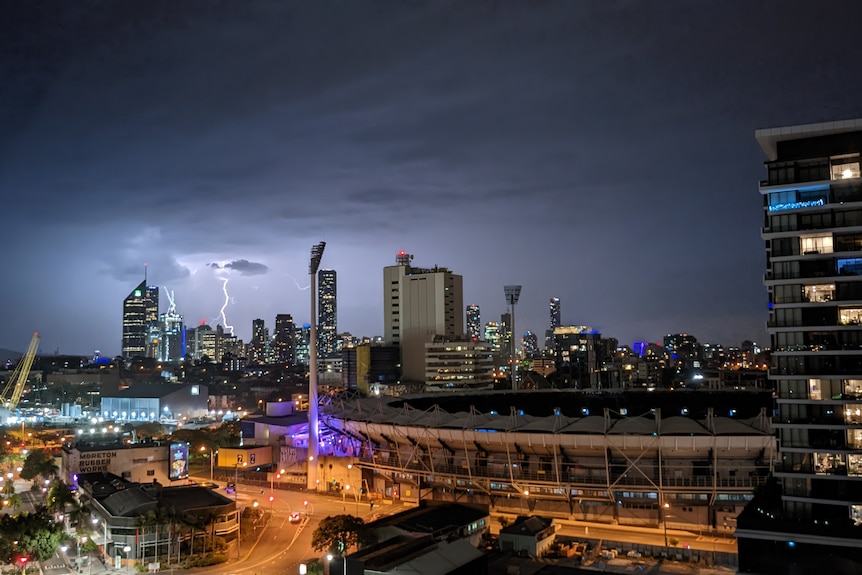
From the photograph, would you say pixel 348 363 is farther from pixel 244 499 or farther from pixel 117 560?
pixel 117 560

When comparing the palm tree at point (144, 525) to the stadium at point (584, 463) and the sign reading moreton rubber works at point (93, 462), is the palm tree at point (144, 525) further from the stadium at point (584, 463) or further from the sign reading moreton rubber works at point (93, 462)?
the sign reading moreton rubber works at point (93, 462)

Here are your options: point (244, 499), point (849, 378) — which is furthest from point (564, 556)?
point (244, 499)

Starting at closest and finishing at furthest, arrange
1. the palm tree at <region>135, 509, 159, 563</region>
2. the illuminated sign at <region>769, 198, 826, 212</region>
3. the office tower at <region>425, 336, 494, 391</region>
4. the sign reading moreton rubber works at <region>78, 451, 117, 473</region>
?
the illuminated sign at <region>769, 198, 826, 212</region> → the palm tree at <region>135, 509, 159, 563</region> → the sign reading moreton rubber works at <region>78, 451, 117, 473</region> → the office tower at <region>425, 336, 494, 391</region>

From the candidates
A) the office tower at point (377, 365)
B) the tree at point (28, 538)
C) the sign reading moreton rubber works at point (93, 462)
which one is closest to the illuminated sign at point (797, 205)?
the tree at point (28, 538)

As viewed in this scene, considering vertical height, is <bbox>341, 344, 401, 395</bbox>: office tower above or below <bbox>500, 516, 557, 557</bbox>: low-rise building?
above

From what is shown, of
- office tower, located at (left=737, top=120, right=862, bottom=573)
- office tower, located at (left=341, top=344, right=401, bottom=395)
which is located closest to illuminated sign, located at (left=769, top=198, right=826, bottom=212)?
office tower, located at (left=737, top=120, right=862, bottom=573)

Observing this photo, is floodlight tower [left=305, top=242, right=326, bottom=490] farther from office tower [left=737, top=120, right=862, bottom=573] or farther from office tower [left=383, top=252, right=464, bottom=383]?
office tower [left=383, top=252, right=464, bottom=383]
